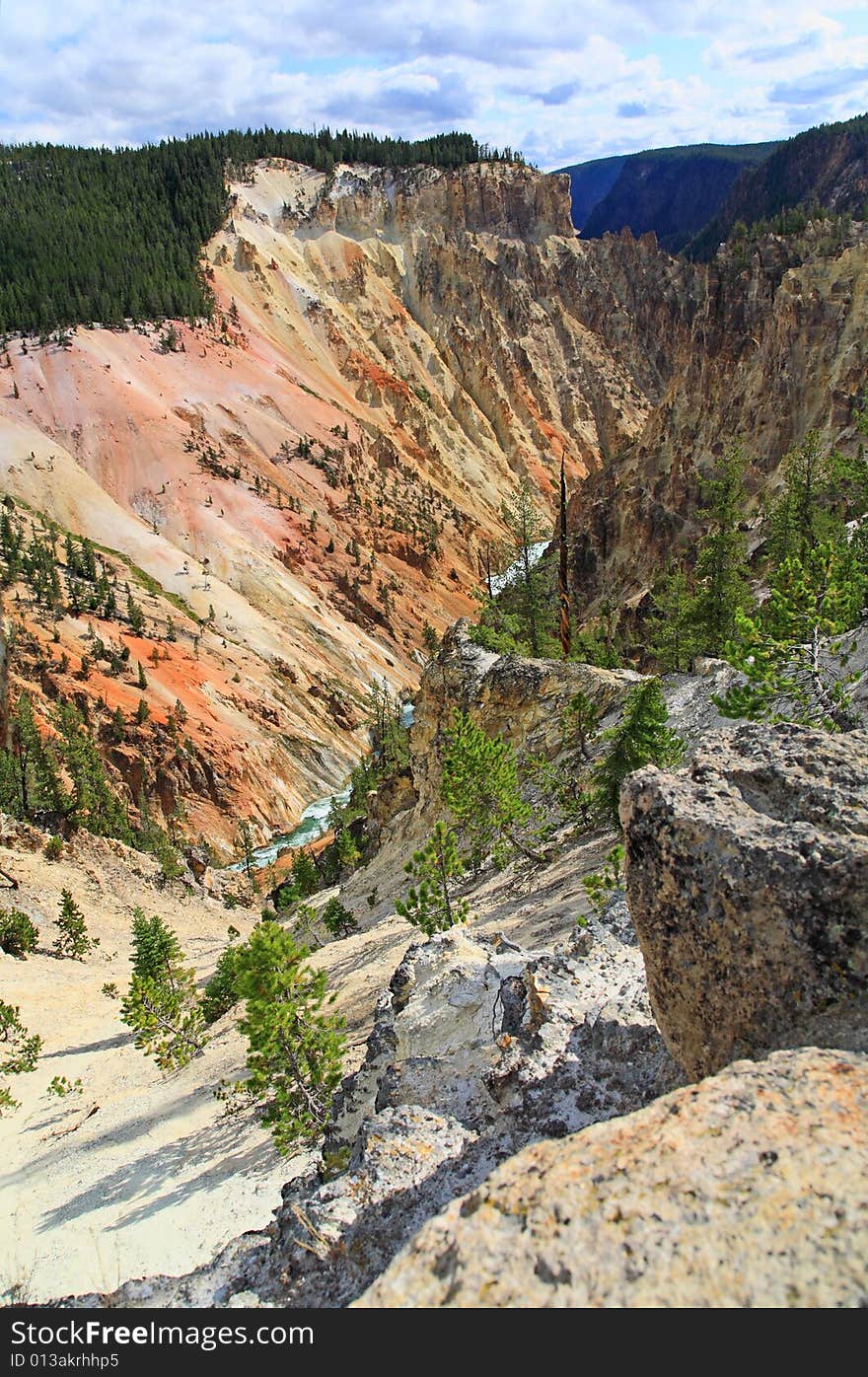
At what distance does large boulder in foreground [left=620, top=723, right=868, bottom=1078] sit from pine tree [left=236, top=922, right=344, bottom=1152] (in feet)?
22.0

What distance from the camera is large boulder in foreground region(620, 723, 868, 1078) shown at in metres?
5.39

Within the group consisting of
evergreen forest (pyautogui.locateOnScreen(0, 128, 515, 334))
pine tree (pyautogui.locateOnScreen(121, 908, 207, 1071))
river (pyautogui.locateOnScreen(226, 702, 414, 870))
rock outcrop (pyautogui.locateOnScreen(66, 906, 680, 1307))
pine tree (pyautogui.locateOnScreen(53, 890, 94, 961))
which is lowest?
river (pyautogui.locateOnScreen(226, 702, 414, 870))

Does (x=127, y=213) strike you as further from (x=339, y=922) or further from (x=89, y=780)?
(x=339, y=922)

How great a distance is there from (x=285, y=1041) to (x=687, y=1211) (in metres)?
8.33

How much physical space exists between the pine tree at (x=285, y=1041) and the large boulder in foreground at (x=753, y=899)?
671 cm

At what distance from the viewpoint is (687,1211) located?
4.15 meters

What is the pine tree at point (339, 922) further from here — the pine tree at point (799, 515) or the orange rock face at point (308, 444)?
the orange rock face at point (308, 444)

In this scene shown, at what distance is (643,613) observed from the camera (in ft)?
189

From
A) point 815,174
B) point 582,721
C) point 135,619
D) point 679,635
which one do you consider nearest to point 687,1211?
point 582,721

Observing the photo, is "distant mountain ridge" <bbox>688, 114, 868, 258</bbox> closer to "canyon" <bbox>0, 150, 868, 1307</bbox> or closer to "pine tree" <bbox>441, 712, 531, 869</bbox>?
"canyon" <bbox>0, 150, 868, 1307</bbox>

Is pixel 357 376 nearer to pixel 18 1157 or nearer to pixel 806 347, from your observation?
pixel 806 347

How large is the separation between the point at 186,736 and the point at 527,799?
33234mm

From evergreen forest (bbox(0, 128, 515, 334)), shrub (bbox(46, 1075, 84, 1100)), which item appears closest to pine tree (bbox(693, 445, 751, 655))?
shrub (bbox(46, 1075, 84, 1100))
